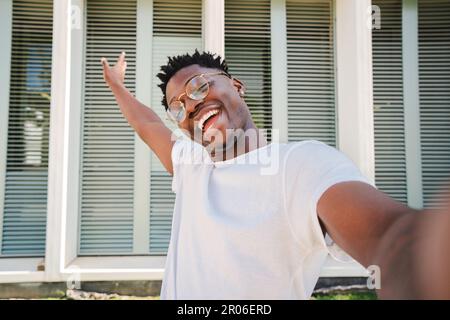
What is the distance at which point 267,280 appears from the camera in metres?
0.86

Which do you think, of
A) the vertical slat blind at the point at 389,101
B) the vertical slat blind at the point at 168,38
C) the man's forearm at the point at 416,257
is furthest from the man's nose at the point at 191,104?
the vertical slat blind at the point at 389,101

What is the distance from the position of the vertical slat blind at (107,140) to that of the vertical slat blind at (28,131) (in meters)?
0.46

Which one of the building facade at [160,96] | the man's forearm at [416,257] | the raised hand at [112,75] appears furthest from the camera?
the building facade at [160,96]

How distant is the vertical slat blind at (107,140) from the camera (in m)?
4.22

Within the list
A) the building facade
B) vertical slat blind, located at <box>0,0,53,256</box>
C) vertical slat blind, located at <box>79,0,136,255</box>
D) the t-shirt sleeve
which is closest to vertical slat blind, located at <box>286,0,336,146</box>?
the building facade

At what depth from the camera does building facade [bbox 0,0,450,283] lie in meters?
4.09

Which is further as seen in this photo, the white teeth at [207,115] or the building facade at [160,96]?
the building facade at [160,96]

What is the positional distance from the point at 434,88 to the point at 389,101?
0.57 m

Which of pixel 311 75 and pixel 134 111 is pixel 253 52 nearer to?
pixel 311 75

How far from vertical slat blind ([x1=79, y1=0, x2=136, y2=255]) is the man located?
3131 millimetres

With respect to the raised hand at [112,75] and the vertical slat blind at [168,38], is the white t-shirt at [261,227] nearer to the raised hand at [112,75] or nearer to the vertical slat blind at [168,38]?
the raised hand at [112,75]

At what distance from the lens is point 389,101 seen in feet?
14.8
